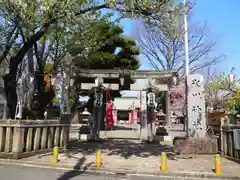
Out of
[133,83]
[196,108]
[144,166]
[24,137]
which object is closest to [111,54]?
[133,83]

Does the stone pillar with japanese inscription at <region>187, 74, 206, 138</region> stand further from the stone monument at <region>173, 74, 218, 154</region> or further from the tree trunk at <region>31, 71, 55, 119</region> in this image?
the tree trunk at <region>31, 71, 55, 119</region>

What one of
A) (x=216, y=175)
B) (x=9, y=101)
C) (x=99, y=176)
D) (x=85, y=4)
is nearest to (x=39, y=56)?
(x=9, y=101)

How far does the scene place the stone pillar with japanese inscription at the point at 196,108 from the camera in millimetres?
11062

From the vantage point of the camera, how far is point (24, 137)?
8.75 metres

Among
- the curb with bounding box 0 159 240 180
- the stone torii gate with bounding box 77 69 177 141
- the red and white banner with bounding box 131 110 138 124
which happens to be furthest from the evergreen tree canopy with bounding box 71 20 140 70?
the curb with bounding box 0 159 240 180

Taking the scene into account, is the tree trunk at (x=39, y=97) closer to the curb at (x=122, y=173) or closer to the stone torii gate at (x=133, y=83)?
the stone torii gate at (x=133, y=83)

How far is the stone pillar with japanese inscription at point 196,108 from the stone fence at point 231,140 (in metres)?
1.19

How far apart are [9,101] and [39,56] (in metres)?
5.22

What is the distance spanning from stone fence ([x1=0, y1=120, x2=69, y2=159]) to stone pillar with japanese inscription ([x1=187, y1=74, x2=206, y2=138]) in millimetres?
6657

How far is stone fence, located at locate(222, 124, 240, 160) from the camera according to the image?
8398mm

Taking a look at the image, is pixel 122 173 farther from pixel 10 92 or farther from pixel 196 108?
pixel 10 92

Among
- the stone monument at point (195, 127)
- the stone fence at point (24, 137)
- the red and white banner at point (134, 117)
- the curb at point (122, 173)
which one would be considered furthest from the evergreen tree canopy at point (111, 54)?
the curb at point (122, 173)

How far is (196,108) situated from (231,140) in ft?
7.89

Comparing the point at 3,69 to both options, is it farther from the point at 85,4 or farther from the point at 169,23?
the point at 169,23
